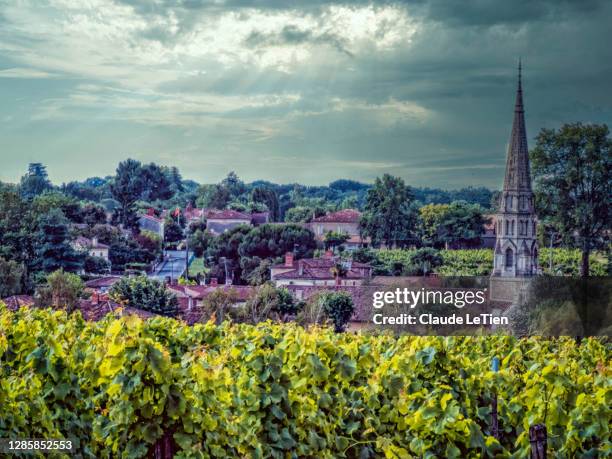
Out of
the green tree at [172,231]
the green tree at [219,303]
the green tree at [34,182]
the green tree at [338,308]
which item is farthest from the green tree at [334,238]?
the green tree at [34,182]

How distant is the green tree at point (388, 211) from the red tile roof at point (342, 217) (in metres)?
0.09

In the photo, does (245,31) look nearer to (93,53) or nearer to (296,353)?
(93,53)

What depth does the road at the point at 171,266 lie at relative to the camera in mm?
10461

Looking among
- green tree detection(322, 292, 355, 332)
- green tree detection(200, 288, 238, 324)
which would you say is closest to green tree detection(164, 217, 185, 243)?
green tree detection(200, 288, 238, 324)

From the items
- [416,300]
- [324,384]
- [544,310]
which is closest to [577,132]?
[544,310]

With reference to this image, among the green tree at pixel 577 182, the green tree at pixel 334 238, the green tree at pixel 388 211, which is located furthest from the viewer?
the green tree at pixel 334 238

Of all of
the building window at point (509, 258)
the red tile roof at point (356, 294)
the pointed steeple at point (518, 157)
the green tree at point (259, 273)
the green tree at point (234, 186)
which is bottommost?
the red tile roof at point (356, 294)

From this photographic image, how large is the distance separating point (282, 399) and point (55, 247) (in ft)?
20.7

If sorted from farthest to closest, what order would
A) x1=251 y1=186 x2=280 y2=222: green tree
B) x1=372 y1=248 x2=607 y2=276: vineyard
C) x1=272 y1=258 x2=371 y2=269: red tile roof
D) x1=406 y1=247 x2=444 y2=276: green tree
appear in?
x1=251 y1=186 x2=280 y2=222: green tree < x1=272 y1=258 x2=371 y2=269: red tile roof < x1=406 y1=247 x2=444 y2=276: green tree < x1=372 y1=248 x2=607 y2=276: vineyard

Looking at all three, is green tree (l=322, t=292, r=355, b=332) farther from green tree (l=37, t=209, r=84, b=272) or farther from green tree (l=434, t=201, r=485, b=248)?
green tree (l=37, t=209, r=84, b=272)

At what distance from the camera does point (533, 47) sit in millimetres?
10250

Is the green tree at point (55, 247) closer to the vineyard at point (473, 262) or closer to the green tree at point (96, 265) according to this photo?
the green tree at point (96, 265)

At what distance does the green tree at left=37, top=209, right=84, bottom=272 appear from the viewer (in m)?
10.5

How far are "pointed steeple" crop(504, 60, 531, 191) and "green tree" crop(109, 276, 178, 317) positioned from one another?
390 cm
